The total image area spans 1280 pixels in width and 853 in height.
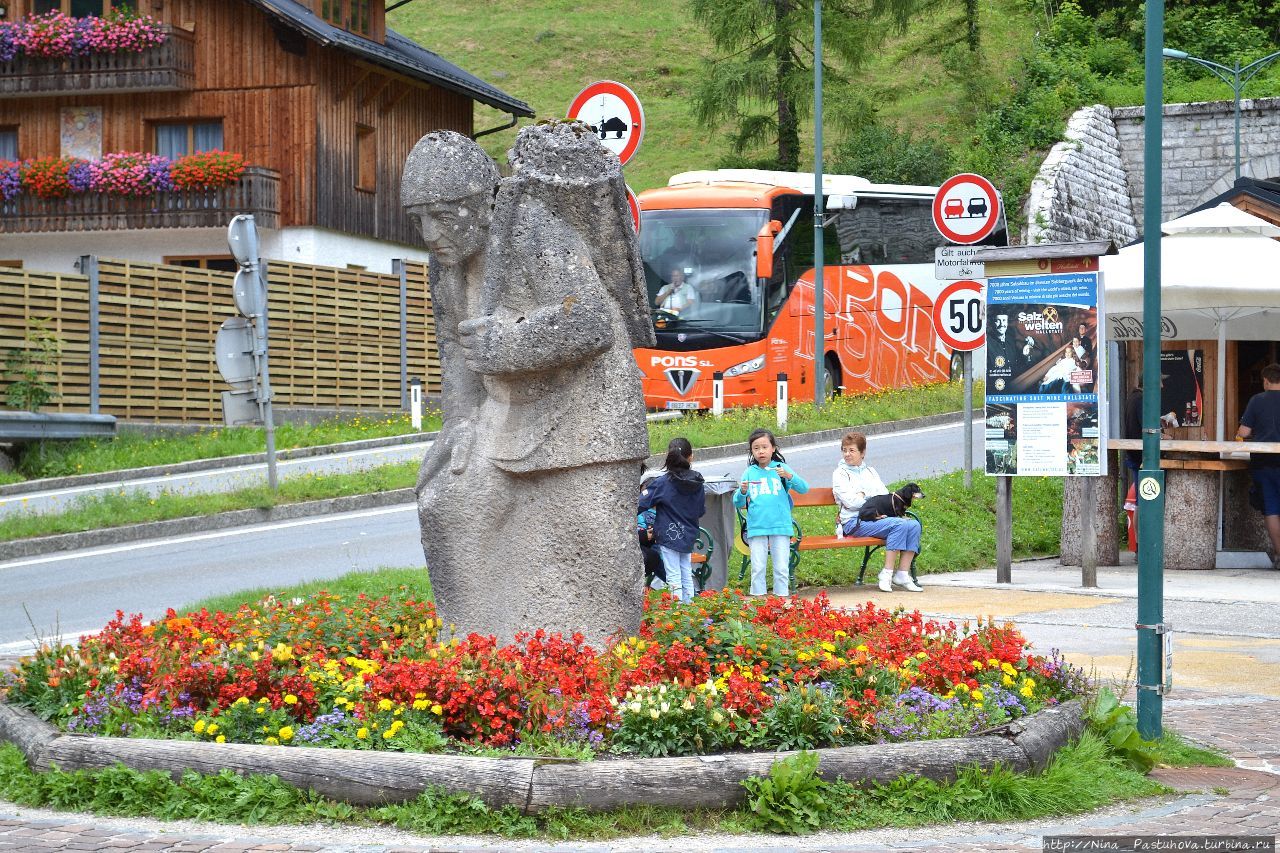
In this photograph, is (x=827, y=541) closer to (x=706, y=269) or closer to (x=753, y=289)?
(x=753, y=289)

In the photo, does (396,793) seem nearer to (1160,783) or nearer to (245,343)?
(1160,783)

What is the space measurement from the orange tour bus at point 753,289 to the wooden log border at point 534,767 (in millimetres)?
18635

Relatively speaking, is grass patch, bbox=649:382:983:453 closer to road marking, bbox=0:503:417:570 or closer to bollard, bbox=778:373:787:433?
bollard, bbox=778:373:787:433

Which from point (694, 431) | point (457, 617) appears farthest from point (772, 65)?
point (457, 617)

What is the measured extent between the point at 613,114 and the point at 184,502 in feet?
28.4

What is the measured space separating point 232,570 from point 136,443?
369 inches

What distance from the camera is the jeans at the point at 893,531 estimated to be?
520 inches

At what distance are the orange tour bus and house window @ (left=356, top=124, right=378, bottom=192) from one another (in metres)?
10.6

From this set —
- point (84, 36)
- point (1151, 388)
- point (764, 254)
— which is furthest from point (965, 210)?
point (84, 36)

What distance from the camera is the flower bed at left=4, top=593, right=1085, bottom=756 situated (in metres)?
6.33

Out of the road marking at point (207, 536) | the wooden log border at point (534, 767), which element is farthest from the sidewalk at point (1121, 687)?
the road marking at point (207, 536)

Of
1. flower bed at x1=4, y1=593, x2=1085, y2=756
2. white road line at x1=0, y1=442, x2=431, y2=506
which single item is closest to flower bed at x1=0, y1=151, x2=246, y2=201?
white road line at x1=0, y1=442, x2=431, y2=506

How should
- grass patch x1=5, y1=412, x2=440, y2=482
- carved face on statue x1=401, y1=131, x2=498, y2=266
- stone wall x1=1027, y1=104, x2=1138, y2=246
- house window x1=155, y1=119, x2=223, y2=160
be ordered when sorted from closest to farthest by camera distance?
1. carved face on statue x1=401, y1=131, x2=498, y2=266
2. grass patch x1=5, y1=412, x2=440, y2=482
3. stone wall x1=1027, y1=104, x2=1138, y2=246
4. house window x1=155, y1=119, x2=223, y2=160

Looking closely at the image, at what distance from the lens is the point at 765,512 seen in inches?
483
